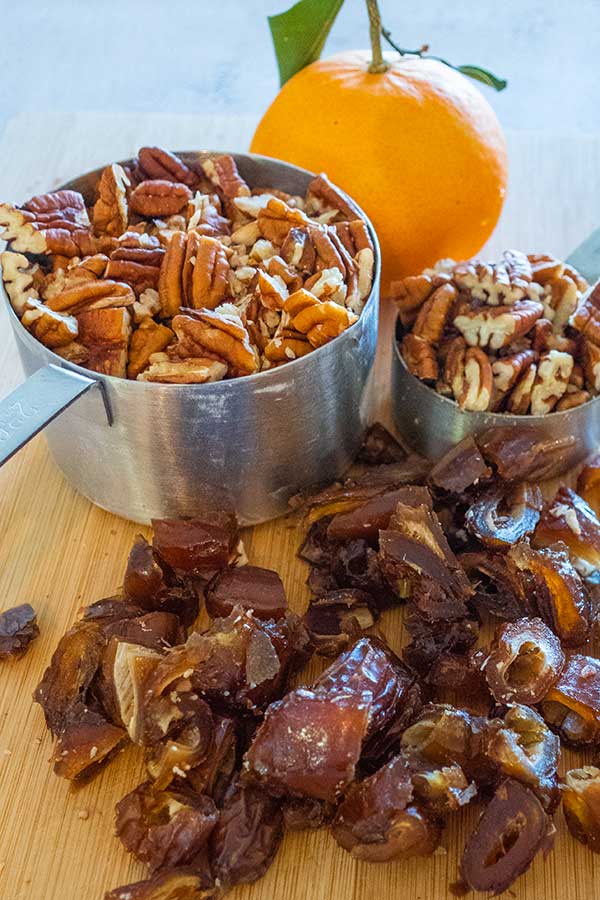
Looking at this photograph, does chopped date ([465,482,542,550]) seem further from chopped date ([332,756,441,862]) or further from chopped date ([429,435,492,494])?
chopped date ([332,756,441,862])

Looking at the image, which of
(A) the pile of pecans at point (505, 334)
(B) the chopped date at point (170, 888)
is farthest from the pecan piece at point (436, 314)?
(B) the chopped date at point (170, 888)

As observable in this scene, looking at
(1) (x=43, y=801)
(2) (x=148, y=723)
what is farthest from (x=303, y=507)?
(1) (x=43, y=801)

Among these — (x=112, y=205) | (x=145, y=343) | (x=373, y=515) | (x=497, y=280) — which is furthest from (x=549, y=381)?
(x=112, y=205)

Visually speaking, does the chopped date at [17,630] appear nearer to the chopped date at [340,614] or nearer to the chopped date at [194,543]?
the chopped date at [194,543]

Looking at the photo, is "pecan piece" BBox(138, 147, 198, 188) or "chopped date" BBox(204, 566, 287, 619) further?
"pecan piece" BBox(138, 147, 198, 188)

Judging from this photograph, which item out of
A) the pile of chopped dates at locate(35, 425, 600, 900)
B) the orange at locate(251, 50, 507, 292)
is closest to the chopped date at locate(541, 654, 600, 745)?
the pile of chopped dates at locate(35, 425, 600, 900)

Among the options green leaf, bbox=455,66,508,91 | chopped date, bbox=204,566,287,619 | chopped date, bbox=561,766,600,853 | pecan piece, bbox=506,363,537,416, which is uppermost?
green leaf, bbox=455,66,508,91

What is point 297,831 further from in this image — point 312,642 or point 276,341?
point 276,341
